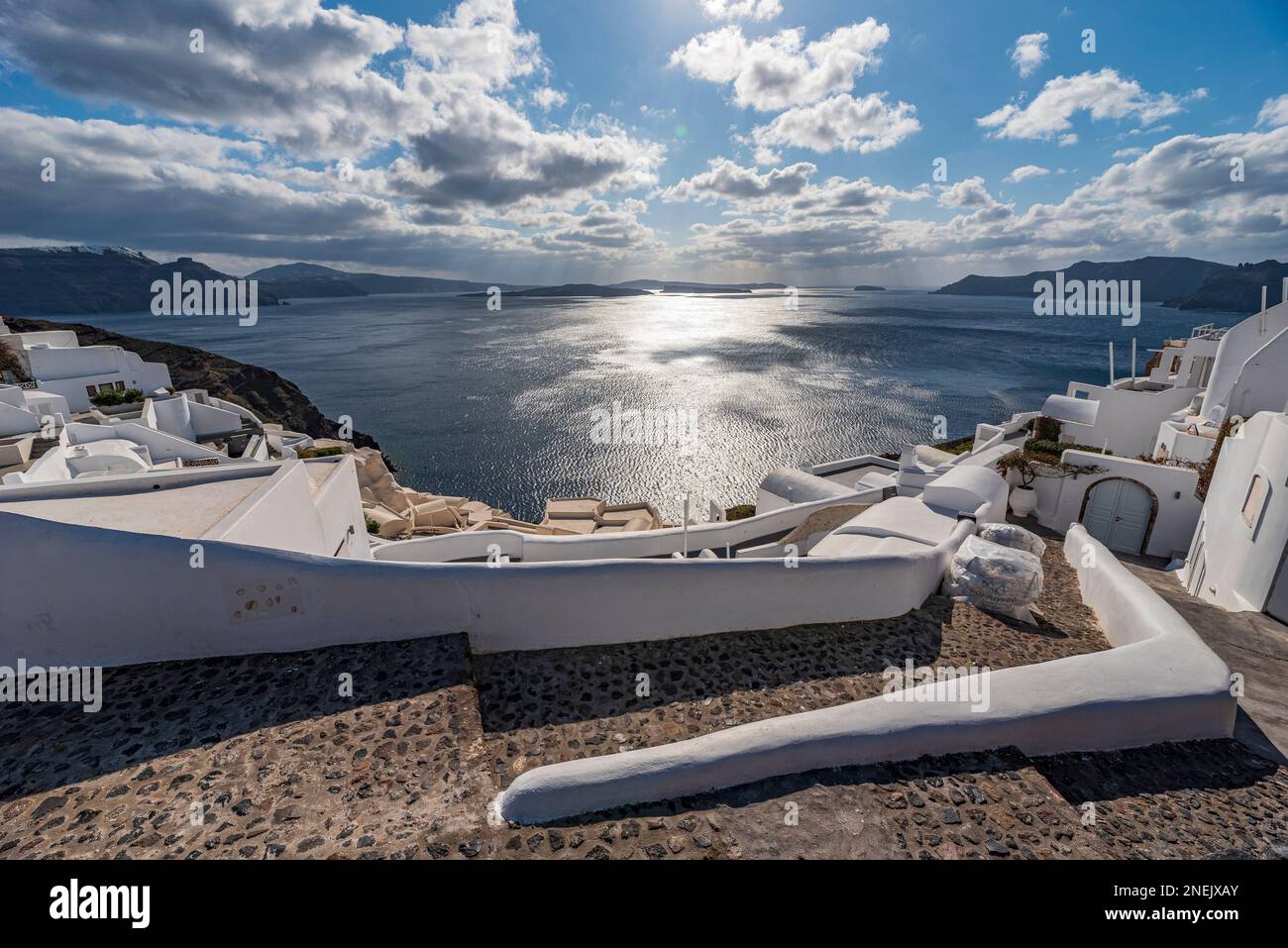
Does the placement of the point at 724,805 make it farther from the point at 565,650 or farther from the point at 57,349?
the point at 57,349

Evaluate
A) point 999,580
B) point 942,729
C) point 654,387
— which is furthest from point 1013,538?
point 654,387

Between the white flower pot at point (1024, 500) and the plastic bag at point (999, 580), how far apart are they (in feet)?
36.7

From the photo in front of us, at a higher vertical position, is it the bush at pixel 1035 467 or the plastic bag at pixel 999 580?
the bush at pixel 1035 467

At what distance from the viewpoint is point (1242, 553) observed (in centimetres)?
1245

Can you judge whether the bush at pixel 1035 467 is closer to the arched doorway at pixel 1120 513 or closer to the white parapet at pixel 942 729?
the arched doorway at pixel 1120 513

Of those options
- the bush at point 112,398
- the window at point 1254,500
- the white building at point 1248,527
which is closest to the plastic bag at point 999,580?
the white building at point 1248,527

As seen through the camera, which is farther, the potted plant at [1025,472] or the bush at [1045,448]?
the bush at [1045,448]

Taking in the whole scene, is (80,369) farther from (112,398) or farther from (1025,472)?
(1025,472)

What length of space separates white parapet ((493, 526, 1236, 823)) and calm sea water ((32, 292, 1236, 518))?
37479 mm

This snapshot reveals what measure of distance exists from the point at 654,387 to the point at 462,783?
78076mm

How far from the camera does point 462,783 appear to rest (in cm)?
518

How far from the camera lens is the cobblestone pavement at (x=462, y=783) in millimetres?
4590

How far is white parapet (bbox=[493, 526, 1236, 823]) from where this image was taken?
5051 mm
